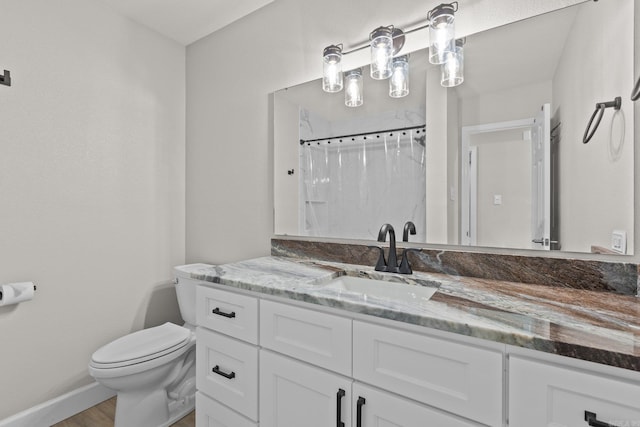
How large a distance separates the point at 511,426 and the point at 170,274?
2.26 meters

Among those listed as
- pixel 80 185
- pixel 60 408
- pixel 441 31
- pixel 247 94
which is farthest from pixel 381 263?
pixel 60 408

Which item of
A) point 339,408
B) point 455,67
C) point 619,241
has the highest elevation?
point 455,67

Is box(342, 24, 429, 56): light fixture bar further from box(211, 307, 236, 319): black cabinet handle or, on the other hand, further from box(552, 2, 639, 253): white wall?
box(211, 307, 236, 319): black cabinet handle

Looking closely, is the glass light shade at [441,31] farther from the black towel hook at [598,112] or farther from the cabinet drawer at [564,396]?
the cabinet drawer at [564,396]

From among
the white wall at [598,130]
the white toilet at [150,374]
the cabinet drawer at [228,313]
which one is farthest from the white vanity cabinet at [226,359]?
the white wall at [598,130]

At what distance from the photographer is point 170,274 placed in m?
2.38

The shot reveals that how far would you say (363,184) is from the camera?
163cm

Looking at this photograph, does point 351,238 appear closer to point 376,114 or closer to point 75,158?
point 376,114

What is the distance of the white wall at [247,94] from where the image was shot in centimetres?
168

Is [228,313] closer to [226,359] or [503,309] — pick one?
[226,359]

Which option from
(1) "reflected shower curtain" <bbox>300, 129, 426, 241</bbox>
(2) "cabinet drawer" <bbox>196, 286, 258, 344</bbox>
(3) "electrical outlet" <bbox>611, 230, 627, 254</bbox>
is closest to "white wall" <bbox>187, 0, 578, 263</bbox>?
(1) "reflected shower curtain" <bbox>300, 129, 426, 241</bbox>

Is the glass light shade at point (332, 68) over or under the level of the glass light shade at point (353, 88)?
over

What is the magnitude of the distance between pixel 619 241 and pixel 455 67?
0.89 m

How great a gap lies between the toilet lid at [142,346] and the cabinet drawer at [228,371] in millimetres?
383
